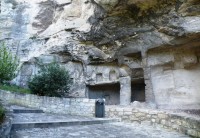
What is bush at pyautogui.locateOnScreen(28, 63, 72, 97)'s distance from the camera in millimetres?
11961

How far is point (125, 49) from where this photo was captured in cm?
1375

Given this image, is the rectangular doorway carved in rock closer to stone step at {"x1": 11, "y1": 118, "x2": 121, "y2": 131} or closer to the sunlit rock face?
the sunlit rock face

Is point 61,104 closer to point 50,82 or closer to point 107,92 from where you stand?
point 50,82

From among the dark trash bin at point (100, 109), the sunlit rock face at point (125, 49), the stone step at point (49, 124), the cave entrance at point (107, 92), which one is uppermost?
the sunlit rock face at point (125, 49)

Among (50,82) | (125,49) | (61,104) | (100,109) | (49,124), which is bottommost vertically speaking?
(49,124)

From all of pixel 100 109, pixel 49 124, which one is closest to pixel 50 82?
pixel 100 109

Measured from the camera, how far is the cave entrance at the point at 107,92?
50.6ft

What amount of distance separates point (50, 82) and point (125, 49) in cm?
462

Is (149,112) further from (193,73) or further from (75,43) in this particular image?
(75,43)

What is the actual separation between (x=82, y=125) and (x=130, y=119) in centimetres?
196

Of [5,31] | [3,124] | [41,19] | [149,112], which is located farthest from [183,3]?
[5,31]

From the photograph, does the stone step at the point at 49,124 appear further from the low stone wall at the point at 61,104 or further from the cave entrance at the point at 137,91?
the cave entrance at the point at 137,91

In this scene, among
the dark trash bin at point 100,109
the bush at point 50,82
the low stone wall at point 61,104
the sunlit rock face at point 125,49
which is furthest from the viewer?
the bush at point 50,82

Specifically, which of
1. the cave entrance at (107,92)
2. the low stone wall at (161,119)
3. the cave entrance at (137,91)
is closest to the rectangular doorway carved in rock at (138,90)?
the cave entrance at (137,91)
